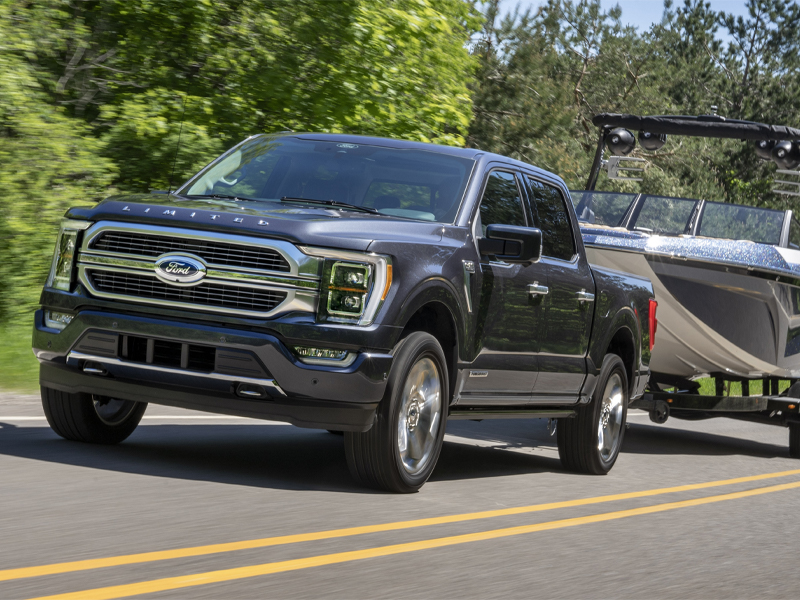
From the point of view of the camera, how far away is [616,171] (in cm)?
1465

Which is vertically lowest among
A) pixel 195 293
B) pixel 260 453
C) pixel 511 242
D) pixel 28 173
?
pixel 260 453

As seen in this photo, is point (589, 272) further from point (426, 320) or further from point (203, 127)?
point (203, 127)

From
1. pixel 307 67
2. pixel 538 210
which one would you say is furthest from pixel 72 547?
pixel 307 67

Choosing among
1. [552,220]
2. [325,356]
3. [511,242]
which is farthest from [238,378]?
[552,220]

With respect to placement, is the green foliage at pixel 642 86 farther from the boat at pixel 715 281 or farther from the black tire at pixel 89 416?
the black tire at pixel 89 416

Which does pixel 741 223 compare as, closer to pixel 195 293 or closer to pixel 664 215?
pixel 664 215

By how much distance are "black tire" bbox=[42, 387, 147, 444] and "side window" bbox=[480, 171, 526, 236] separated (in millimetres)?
2555

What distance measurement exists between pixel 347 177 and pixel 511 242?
115 cm

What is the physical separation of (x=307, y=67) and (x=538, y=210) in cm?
814

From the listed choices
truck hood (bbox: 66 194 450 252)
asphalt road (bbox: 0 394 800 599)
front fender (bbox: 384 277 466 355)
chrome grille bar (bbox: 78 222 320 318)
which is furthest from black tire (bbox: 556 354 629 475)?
chrome grille bar (bbox: 78 222 320 318)

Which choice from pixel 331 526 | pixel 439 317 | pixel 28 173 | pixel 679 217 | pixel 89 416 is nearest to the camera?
pixel 331 526

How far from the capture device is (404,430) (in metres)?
6.95

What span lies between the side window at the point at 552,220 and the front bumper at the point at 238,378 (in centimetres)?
260

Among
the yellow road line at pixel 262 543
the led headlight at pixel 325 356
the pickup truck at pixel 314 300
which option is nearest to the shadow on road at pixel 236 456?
the pickup truck at pixel 314 300
